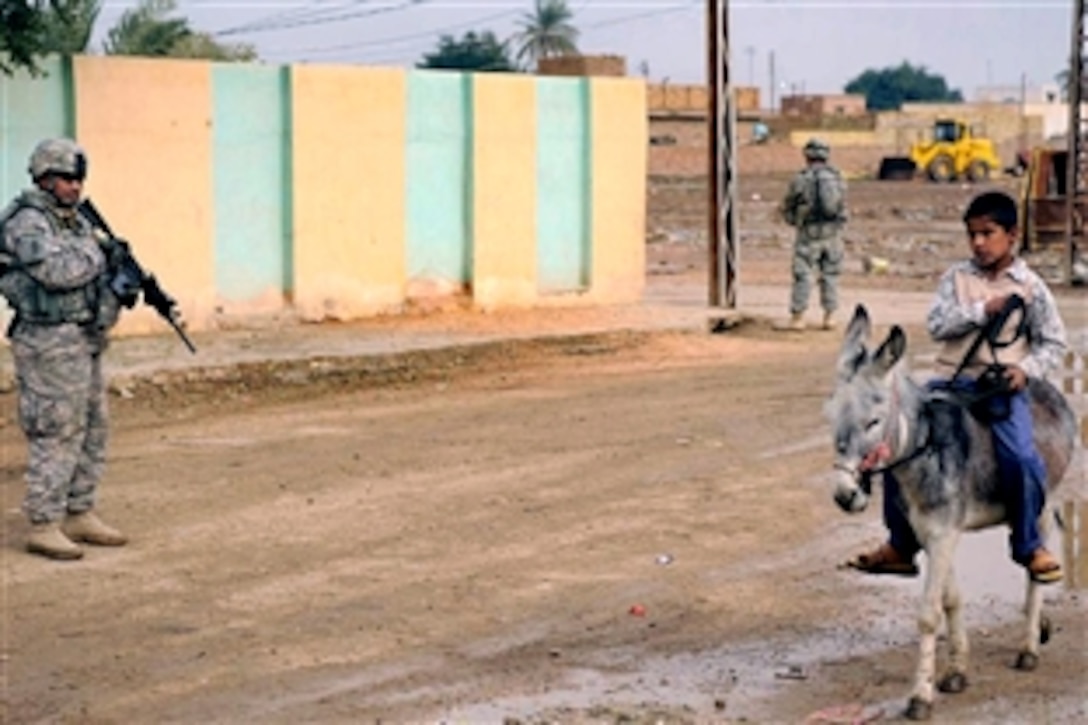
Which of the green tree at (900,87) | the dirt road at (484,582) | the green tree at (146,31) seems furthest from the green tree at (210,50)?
the green tree at (900,87)

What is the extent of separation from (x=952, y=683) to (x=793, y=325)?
42.0ft

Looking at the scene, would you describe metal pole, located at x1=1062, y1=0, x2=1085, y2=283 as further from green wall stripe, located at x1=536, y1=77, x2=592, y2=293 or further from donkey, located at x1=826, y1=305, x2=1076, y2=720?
donkey, located at x1=826, y1=305, x2=1076, y2=720

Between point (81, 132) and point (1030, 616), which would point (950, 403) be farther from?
point (81, 132)

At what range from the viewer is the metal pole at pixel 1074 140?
2545 centimetres

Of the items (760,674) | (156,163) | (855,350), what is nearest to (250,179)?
(156,163)

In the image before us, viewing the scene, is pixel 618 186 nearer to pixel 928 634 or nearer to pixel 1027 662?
pixel 1027 662

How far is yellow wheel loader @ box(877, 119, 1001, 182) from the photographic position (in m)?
61.3

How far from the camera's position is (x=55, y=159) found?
30.4 ft

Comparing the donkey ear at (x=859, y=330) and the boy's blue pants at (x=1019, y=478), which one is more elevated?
the donkey ear at (x=859, y=330)

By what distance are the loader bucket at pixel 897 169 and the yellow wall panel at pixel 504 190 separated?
148 ft

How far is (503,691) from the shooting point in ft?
24.0

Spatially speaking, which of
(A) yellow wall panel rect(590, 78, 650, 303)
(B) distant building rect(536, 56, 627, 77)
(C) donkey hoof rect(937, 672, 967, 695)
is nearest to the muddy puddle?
(C) donkey hoof rect(937, 672, 967, 695)

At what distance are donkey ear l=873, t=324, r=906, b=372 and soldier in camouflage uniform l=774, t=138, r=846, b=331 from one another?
1289 cm

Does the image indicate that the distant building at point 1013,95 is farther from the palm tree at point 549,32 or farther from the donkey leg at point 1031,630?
the donkey leg at point 1031,630
